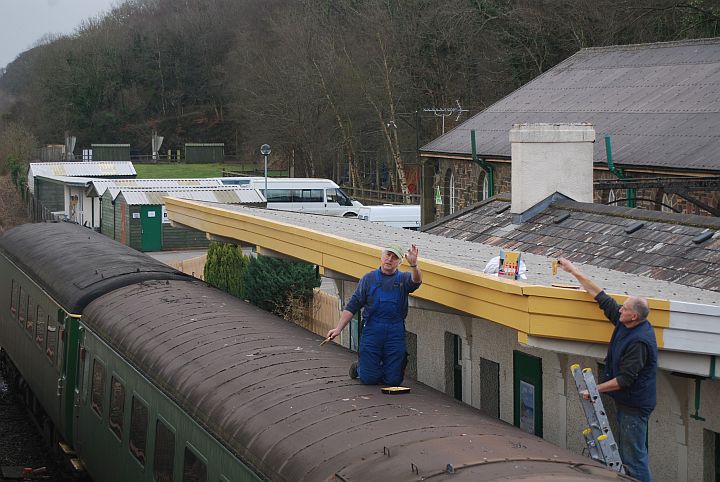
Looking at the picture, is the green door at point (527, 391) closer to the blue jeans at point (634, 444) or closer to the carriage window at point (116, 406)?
the blue jeans at point (634, 444)

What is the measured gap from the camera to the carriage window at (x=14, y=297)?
1640 cm

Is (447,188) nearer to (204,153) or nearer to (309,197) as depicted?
(309,197)

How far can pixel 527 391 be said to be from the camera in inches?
343

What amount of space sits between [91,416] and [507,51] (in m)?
35.9

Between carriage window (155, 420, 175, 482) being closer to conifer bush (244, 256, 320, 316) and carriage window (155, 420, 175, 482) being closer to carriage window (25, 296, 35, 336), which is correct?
carriage window (25, 296, 35, 336)

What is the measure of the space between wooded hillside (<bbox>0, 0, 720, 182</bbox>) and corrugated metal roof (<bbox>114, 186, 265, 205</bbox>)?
9.02 m

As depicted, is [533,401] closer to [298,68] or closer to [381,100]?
[381,100]

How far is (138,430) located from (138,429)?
0.01 meters

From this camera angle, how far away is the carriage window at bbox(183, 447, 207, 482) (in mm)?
7656

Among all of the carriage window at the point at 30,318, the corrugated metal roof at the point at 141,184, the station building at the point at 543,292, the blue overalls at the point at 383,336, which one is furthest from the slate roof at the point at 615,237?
the corrugated metal roof at the point at 141,184

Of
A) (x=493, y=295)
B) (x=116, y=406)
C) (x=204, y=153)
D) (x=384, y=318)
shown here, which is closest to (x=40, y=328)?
(x=116, y=406)

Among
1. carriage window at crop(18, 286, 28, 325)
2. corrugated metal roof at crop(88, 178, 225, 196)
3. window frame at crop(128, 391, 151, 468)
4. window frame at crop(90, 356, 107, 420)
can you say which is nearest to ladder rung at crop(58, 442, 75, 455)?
window frame at crop(90, 356, 107, 420)

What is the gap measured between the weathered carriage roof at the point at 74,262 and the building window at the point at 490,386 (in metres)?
4.42

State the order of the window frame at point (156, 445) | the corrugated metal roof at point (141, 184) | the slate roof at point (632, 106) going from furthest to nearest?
the corrugated metal roof at point (141, 184) < the slate roof at point (632, 106) < the window frame at point (156, 445)
